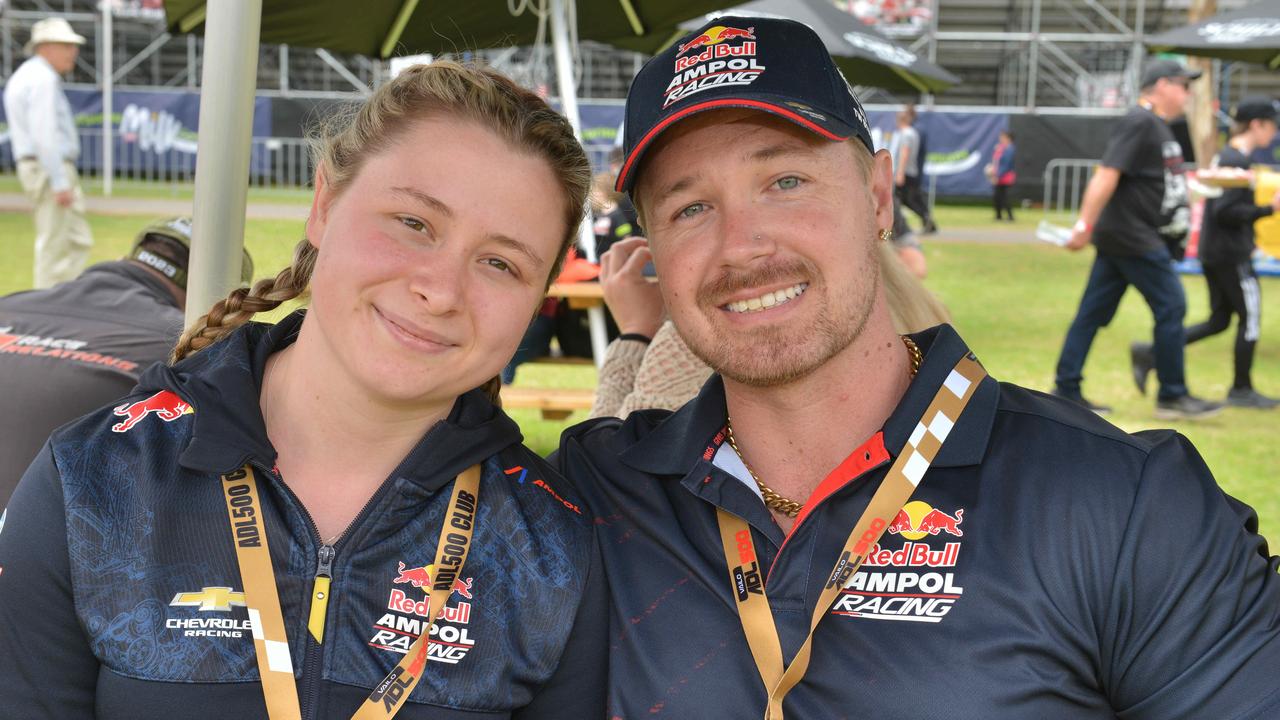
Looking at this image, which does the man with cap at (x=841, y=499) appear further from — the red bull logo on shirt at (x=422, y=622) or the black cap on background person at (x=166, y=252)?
the black cap on background person at (x=166, y=252)

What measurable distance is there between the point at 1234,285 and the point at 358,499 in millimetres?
8480

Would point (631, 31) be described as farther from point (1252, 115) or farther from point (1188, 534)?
point (1252, 115)

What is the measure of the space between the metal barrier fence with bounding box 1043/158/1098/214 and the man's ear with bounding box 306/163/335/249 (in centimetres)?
2384

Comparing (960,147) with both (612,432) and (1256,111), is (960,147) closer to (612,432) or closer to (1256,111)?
(1256,111)

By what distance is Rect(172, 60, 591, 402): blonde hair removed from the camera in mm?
2117

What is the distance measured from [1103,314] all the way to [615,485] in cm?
696

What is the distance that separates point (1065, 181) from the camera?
25.5m

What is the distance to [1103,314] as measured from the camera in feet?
27.7

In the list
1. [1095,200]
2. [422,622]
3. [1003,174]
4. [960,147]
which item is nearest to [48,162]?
[1095,200]

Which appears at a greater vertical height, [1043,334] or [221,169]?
[221,169]

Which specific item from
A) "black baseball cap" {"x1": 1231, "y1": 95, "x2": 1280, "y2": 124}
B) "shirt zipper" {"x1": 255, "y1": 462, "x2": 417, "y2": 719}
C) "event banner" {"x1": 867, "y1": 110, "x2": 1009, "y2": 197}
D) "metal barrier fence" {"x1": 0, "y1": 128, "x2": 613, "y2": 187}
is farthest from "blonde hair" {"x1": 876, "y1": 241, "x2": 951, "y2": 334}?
"event banner" {"x1": 867, "y1": 110, "x2": 1009, "y2": 197}

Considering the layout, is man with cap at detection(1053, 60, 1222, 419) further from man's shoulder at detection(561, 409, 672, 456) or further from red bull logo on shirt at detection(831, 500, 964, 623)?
red bull logo on shirt at detection(831, 500, 964, 623)

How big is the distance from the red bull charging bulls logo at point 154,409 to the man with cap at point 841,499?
76cm

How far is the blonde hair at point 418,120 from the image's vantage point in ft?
6.95
